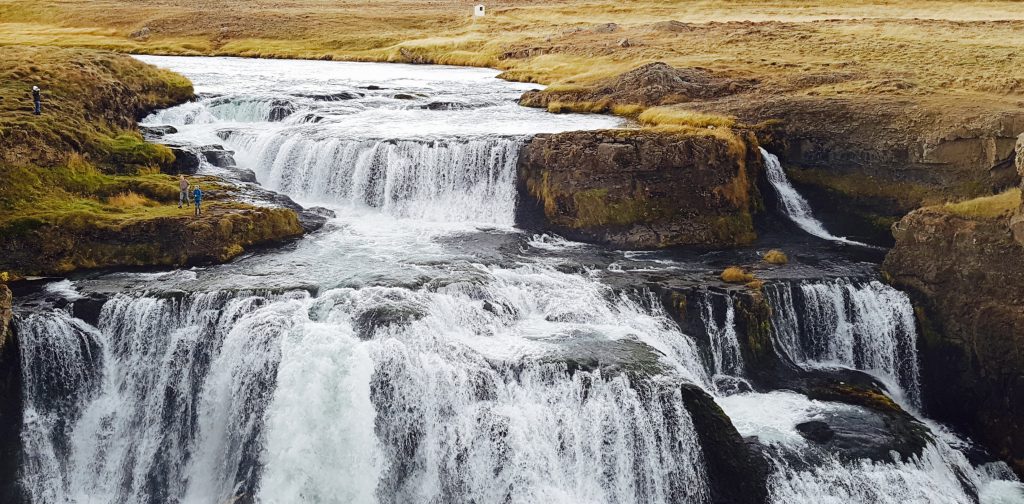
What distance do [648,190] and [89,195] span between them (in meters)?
17.9

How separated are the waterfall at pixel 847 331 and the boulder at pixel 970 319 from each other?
450 millimetres

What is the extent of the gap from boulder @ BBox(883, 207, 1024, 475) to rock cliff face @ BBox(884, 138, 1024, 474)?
2cm

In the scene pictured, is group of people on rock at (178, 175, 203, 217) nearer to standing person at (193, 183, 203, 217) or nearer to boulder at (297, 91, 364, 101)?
standing person at (193, 183, 203, 217)

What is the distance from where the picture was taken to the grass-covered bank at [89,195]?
2436 cm

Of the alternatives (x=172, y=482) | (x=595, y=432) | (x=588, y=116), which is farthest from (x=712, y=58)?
(x=172, y=482)

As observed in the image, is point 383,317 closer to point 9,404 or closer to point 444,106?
point 9,404

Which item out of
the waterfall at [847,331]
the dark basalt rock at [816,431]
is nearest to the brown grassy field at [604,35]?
the waterfall at [847,331]

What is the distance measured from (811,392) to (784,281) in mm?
3754

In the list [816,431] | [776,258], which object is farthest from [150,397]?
[776,258]

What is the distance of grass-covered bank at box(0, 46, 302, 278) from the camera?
24.4 metres

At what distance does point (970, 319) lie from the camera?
22781 mm

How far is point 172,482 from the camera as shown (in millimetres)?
19312

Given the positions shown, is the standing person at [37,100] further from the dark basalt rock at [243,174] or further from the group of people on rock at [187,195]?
the dark basalt rock at [243,174]

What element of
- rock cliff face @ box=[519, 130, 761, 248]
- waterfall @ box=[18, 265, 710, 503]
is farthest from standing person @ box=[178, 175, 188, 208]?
rock cliff face @ box=[519, 130, 761, 248]
